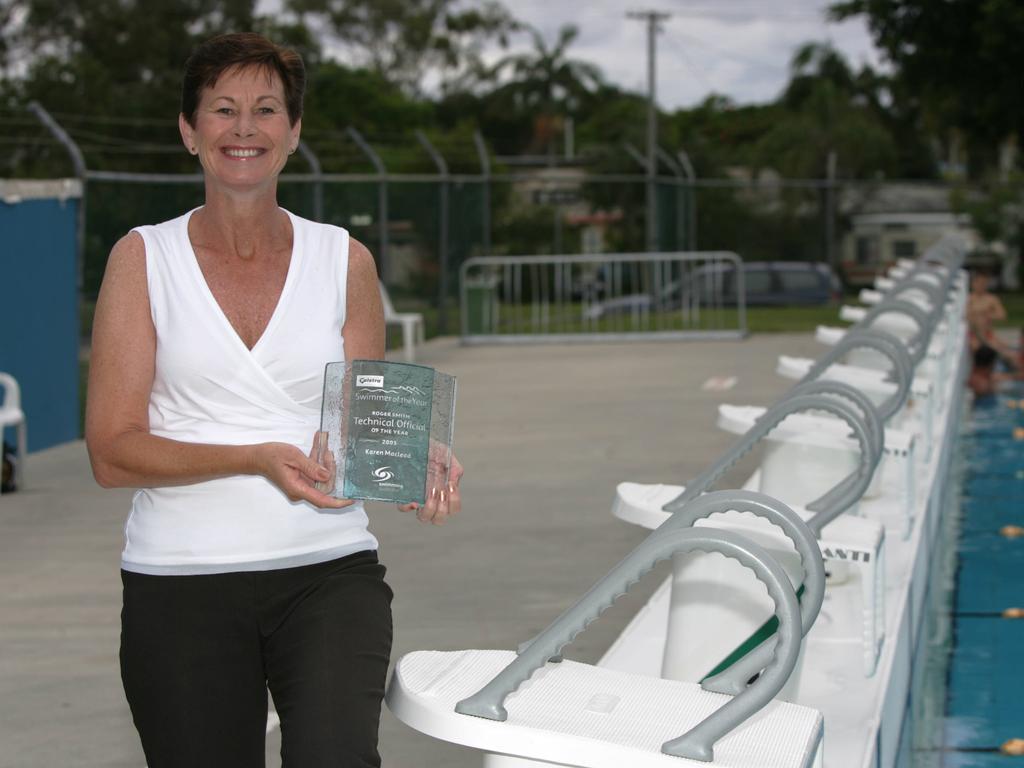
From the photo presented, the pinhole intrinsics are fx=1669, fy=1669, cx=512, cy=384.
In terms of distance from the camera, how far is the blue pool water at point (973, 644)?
17.8ft

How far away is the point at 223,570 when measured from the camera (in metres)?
2.63

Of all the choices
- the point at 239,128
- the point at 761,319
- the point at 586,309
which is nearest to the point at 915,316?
the point at 239,128

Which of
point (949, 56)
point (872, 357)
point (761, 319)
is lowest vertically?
point (761, 319)

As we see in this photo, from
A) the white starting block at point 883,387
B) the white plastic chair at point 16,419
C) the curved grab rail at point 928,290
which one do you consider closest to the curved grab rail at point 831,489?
the white starting block at point 883,387

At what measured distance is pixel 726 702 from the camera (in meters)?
2.49

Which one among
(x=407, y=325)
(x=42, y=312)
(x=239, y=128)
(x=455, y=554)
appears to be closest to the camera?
(x=239, y=128)

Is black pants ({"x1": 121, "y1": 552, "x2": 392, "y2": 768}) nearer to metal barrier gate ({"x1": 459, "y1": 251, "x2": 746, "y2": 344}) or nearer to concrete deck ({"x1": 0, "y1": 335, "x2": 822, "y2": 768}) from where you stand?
concrete deck ({"x1": 0, "y1": 335, "x2": 822, "y2": 768})

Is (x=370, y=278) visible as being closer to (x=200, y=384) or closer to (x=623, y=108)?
(x=200, y=384)

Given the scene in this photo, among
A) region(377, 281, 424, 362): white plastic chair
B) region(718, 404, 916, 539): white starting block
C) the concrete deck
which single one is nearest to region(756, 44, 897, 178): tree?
region(377, 281, 424, 362): white plastic chair

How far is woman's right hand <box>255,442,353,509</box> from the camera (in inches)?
98.9

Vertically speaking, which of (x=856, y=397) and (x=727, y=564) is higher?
(x=856, y=397)

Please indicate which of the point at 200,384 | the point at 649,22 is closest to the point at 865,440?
the point at 200,384

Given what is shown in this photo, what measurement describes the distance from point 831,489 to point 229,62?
237 cm

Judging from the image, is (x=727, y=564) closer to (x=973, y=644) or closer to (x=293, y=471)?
(x=293, y=471)
